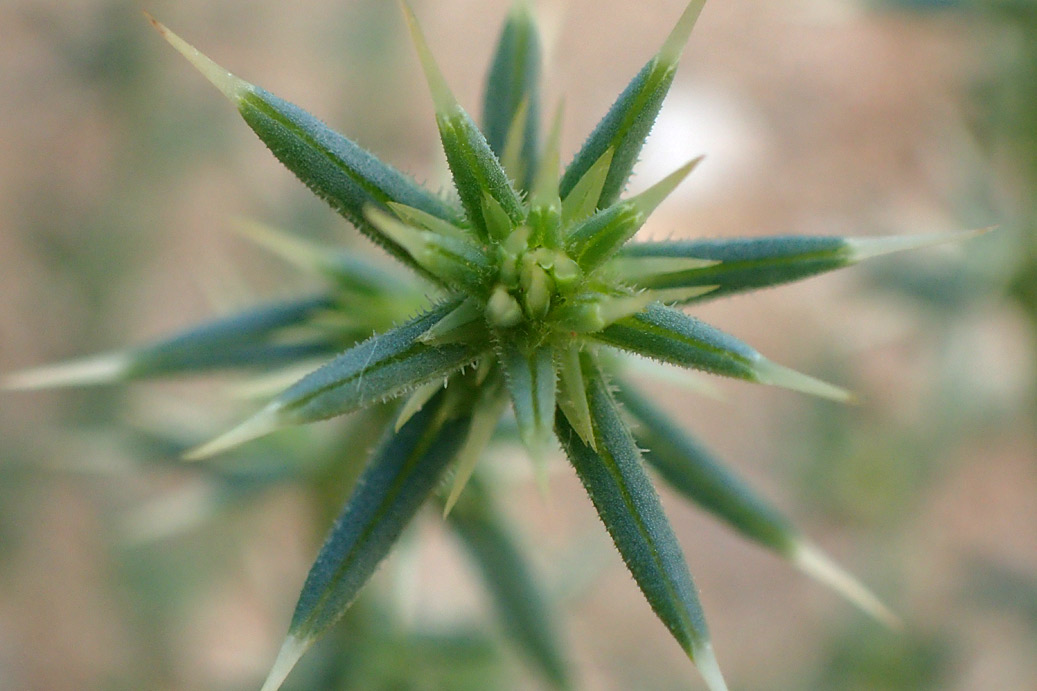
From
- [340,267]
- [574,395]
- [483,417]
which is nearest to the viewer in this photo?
[574,395]

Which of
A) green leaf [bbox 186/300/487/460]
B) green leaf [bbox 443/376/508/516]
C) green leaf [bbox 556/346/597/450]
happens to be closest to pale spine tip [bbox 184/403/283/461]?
green leaf [bbox 186/300/487/460]

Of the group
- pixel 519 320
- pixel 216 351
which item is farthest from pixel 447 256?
pixel 216 351

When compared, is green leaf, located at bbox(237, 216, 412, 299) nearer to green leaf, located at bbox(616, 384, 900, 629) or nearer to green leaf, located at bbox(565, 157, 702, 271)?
green leaf, located at bbox(616, 384, 900, 629)

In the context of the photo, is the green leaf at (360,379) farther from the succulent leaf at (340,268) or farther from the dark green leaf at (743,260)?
the succulent leaf at (340,268)

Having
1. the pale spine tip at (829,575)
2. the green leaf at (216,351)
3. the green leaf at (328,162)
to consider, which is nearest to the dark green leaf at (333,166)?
the green leaf at (328,162)

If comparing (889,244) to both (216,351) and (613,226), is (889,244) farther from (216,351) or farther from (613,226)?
(216,351)

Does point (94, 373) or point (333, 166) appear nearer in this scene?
point (333, 166)

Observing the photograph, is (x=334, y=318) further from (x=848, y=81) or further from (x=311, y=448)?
(x=848, y=81)
